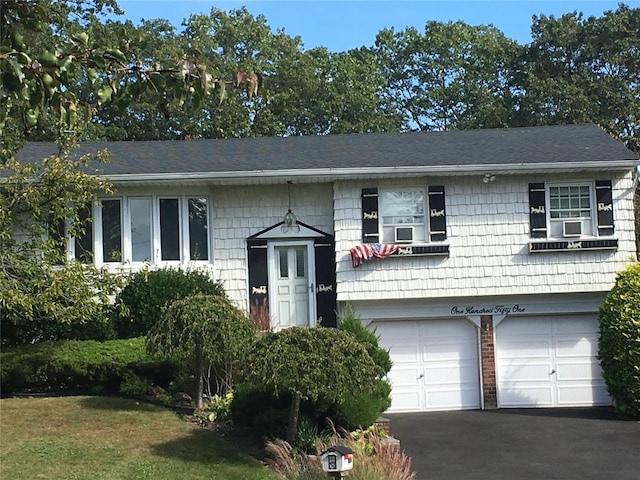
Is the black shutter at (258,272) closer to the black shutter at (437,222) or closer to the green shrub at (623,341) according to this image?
the black shutter at (437,222)

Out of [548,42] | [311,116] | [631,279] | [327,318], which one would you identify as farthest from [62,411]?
[548,42]

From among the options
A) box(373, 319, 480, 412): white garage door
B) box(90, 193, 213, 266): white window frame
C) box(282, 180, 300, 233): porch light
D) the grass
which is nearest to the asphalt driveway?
box(373, 319, 480, 412): white garage door

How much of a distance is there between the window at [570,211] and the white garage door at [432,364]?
2787 millimetres

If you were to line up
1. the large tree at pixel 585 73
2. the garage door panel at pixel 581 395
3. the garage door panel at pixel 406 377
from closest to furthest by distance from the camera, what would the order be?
the garage door panel at pixel 406 377, the garage door panel at pixel 581 395, the large tree at pixel 585 73

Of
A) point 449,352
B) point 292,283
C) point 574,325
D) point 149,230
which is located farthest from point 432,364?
point 149,230

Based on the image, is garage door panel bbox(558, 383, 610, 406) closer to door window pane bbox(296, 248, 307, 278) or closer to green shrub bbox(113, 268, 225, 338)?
door window pane bbox(296, 248, 307, 278)

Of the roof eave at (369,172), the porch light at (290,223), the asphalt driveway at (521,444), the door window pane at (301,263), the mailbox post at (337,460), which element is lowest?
the asphalt driveway at (521,444)

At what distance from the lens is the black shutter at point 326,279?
17672mm

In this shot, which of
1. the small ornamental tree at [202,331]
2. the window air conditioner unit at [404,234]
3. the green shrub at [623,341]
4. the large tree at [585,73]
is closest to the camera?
the small ornamental tree at [202,331]

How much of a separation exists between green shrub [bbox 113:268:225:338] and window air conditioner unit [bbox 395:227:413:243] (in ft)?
12.7

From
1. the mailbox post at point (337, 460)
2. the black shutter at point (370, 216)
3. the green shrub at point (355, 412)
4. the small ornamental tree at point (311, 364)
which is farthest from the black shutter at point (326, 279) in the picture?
the mailbox post at point (337, 460)

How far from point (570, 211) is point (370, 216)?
4.17 m

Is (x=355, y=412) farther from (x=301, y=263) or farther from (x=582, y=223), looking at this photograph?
(x=582, y=223)

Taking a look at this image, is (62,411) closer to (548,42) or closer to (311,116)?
(311,116)
